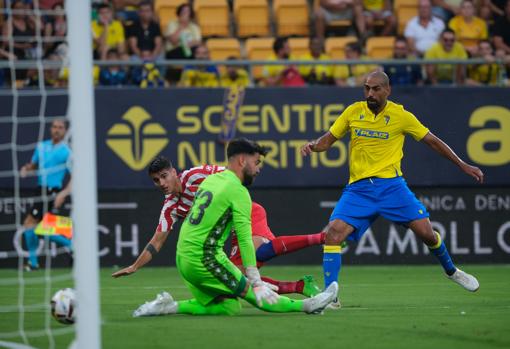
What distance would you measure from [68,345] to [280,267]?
30.5ft

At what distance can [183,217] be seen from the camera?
1022cm

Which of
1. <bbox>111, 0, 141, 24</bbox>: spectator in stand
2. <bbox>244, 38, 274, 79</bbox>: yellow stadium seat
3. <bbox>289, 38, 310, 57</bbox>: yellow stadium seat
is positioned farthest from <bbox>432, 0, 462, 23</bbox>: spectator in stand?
<bbox>111, 0, 141, 24</bbox>: spectator in stand

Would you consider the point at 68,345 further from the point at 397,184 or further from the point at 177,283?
the point at 177,283

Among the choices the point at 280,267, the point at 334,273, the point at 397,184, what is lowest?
the point at 280,267

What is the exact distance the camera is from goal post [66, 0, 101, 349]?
609cm

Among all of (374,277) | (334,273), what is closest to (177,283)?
(374,277)

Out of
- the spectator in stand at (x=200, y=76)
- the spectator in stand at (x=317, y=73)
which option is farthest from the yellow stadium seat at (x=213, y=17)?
the spectator in stand at (x=317, y=73)

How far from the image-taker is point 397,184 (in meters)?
10.3

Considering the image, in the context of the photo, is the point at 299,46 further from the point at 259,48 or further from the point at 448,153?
the point at 448,153

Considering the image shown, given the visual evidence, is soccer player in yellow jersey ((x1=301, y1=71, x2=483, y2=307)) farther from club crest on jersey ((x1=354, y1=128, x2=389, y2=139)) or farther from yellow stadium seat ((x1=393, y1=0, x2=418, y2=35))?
yellow stadium seat ((x1=393, y1=0, x2=418, y2=35))

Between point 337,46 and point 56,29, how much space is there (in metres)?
4.72

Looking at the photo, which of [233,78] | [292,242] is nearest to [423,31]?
[233,78]

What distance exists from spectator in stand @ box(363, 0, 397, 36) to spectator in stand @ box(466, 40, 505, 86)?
1.74m

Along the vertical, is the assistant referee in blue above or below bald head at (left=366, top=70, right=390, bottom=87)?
below
